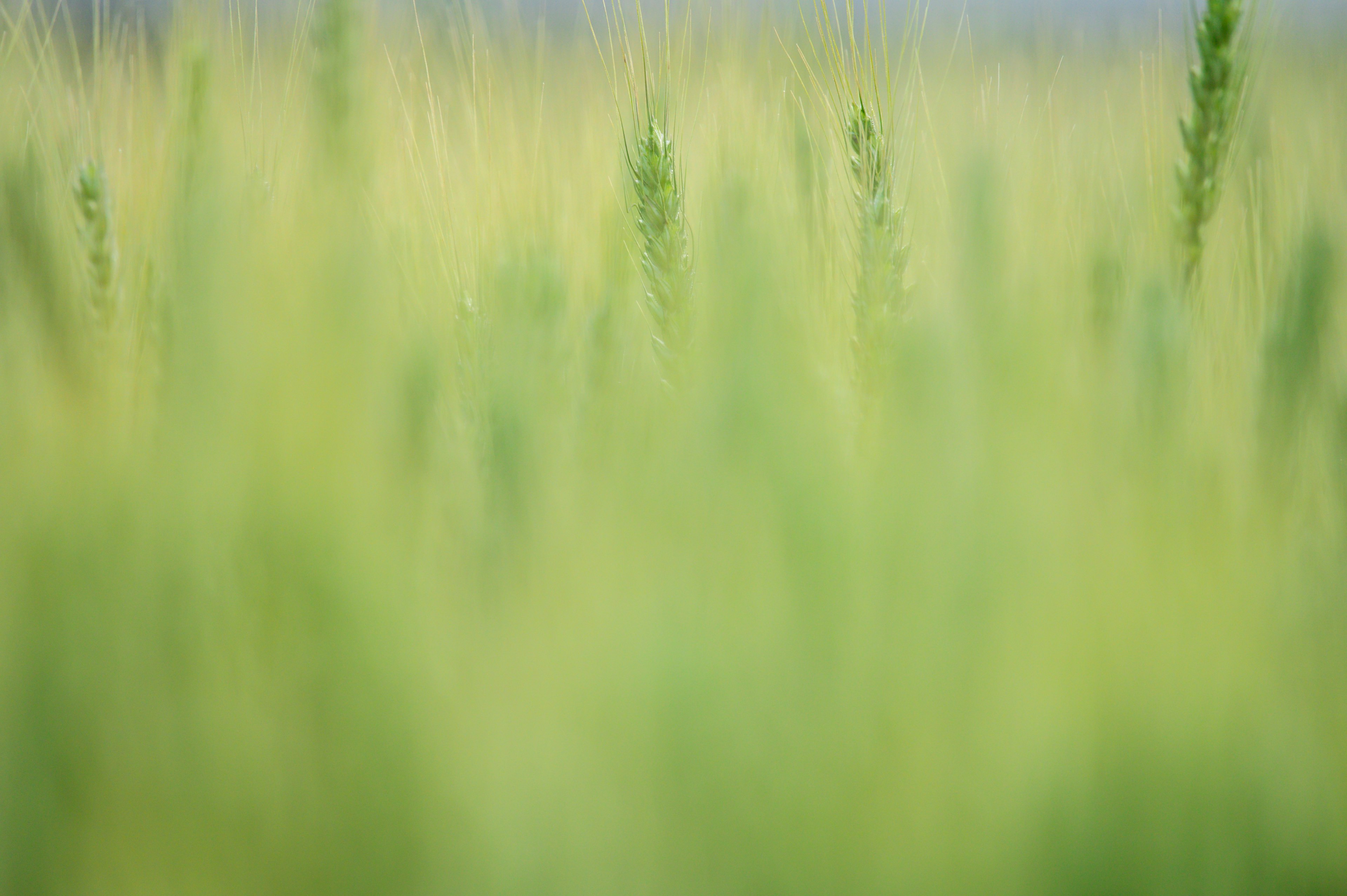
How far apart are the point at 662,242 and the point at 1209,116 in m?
0.84

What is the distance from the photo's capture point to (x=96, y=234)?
1171mm

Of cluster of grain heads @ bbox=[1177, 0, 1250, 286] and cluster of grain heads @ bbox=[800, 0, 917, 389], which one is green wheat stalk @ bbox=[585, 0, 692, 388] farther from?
cluster of grain heads @ bbox=[1177, 0, 1250, 286]

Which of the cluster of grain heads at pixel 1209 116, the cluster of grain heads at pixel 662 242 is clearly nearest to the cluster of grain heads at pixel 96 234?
the cluster of grain heads at pixel 662 242

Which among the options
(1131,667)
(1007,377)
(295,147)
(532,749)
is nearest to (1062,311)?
(1007,377)

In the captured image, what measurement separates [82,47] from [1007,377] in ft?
5.61

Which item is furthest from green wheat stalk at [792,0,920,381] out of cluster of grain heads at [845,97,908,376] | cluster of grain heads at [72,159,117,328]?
cluster of grain heads at [72,159,117,328]

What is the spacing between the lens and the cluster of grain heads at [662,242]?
1083mm

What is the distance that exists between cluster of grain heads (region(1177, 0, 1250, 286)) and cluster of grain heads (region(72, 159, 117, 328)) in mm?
1542

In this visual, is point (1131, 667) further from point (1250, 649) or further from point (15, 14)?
point (15, 14)

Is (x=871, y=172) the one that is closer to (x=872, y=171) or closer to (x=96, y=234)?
(x=872, y=171)

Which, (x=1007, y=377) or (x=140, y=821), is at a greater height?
(x=1007, y=377)

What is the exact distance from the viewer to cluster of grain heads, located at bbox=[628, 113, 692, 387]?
1083 millimetres

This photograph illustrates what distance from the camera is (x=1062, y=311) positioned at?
790mm

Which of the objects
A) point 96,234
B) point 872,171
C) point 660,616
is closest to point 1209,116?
point 872,171
